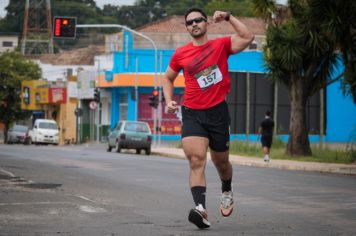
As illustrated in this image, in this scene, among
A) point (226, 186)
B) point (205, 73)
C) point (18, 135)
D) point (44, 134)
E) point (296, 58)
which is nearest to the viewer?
point (205, 73)

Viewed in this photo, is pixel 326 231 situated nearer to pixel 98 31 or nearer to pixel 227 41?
pixel 227 41

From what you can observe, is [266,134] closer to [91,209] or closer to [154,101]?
[154,101]

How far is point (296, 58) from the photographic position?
2962 cm

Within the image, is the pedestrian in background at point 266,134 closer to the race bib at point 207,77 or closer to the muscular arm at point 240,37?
the muscular arm at point 240,37

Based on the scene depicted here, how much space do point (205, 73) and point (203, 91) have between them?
0.18m

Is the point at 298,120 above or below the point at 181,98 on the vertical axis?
below

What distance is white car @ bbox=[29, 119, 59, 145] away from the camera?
6266 centimetres

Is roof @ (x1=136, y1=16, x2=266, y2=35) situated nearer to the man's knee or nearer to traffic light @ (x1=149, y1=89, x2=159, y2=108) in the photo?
traffic light @ (x1=149, y1=89, x2=159, y2=108)

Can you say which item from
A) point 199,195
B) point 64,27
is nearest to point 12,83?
point 64,27

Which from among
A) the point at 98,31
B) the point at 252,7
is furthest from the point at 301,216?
the point at 98,31

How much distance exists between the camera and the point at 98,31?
383 feet

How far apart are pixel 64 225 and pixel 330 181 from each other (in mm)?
9814

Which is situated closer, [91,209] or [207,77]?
[207,77]

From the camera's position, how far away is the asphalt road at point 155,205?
29.7ft
